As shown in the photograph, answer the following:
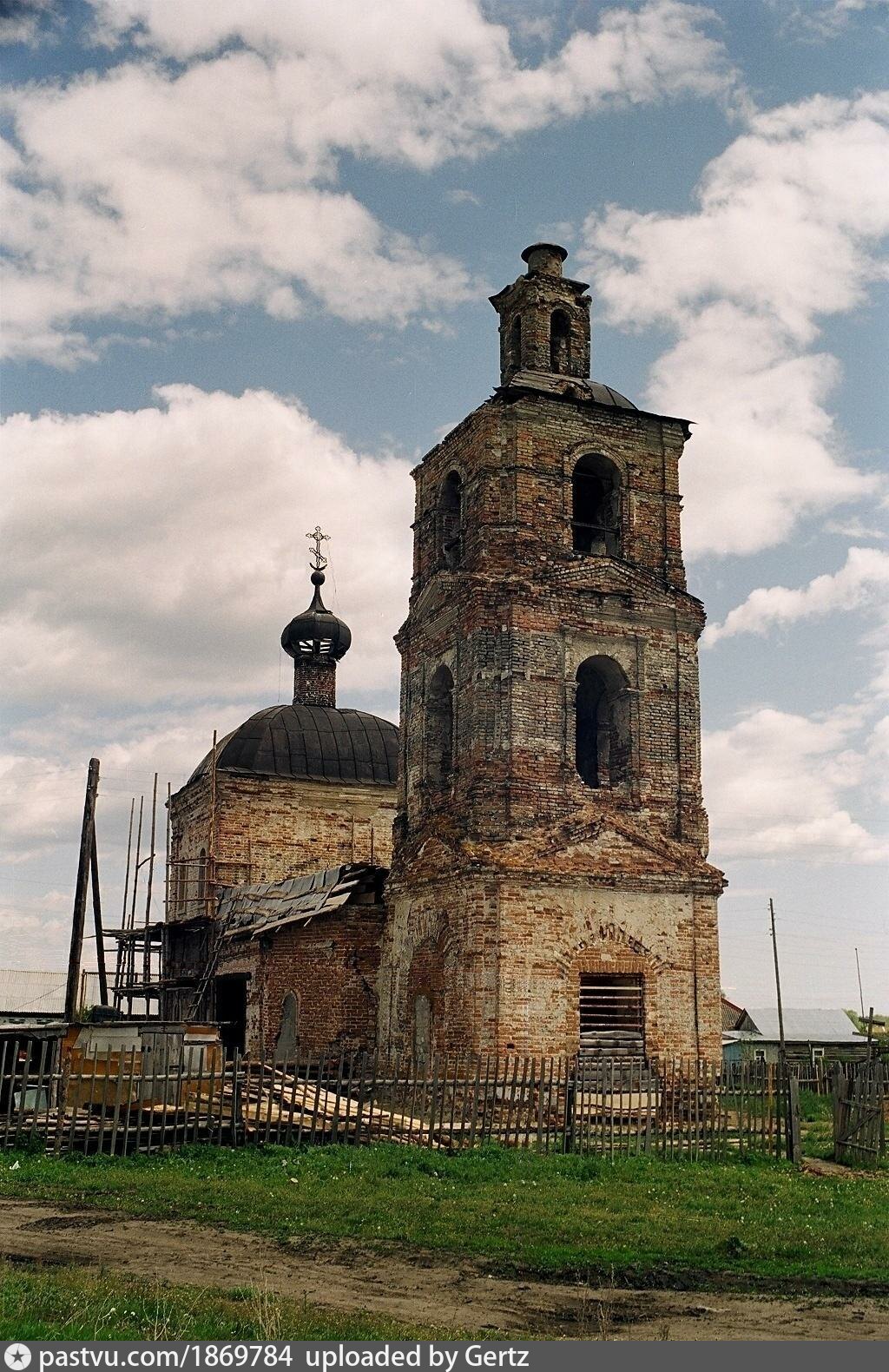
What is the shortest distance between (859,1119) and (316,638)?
20850 millimetres

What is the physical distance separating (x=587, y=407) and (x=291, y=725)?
13.0 metres

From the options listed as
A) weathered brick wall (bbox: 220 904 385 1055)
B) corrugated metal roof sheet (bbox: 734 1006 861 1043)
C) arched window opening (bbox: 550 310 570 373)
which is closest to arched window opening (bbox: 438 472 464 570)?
arched window opening (bbox: 550 310 570 373)

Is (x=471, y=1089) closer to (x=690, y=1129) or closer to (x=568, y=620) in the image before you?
(x=690, y=1129)

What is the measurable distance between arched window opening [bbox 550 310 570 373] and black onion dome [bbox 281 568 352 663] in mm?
13781

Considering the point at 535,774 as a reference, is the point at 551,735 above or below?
above

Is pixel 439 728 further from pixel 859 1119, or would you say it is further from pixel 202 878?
pixel 202 878

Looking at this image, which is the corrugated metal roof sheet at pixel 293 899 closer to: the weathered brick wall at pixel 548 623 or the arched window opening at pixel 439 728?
the weathered brick wall at pixel 548 623

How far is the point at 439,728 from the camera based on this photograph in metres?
20.8

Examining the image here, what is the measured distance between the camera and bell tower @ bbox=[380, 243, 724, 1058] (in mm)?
17625

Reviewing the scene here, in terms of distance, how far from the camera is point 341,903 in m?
20.1

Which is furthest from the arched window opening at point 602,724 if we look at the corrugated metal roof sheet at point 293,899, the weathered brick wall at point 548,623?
the corrugated metal roof sheet at point 293,899

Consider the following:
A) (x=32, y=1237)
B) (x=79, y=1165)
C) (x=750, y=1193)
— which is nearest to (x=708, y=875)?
(x=750, y=1193)

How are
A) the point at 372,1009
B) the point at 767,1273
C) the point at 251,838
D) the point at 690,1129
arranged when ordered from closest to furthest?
the point at 767,1273, the point at 690,1129, the point at 372,1009, the point at 251,838

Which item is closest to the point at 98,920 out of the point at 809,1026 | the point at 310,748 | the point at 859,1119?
the point at 310,748
